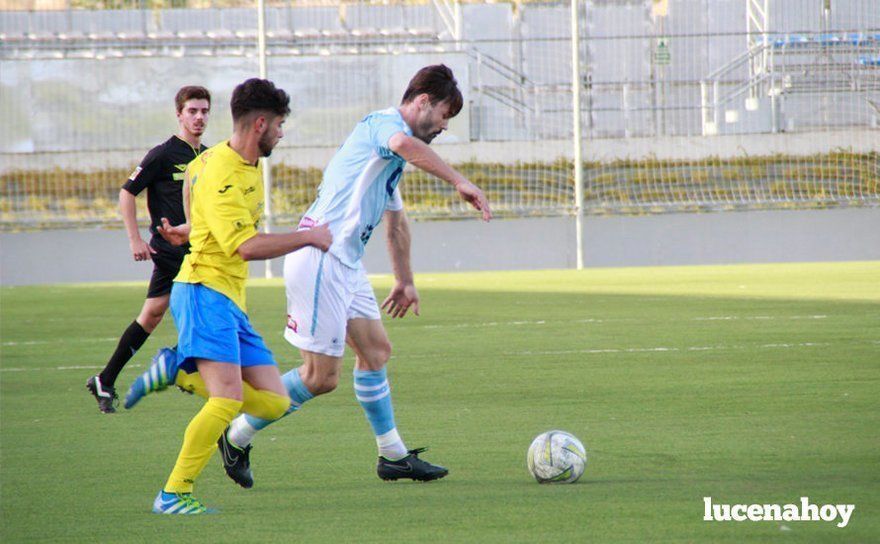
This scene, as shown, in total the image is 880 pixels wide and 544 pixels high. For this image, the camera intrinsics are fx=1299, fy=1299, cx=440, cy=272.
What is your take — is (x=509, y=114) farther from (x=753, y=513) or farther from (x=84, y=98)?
(x=753, y=513)

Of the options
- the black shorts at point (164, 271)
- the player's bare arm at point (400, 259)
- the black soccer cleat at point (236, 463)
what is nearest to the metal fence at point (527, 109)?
the black shorts at point (164, 271)

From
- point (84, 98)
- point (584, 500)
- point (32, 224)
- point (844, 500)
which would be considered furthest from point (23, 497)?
point (84, 98)

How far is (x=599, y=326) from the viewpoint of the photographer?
12461mm

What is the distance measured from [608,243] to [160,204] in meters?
15.5

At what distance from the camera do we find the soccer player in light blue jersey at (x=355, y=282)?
5.80 meters

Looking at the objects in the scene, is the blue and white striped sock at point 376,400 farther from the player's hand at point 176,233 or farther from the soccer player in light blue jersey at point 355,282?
the player's hand at point 176,233

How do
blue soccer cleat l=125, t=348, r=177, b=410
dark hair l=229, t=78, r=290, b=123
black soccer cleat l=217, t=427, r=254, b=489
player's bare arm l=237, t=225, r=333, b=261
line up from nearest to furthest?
player's bare arm l=237, t=225, r=333, b=261 < dark hair l=229, t=78, r=290, b=123 < blue soccer cleat l=125, t=348, r=177, b=410 < black soccer cleat l=217, t=427, r=254, b=489

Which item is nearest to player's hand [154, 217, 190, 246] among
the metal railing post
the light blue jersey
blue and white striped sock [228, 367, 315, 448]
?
the light blue jersey

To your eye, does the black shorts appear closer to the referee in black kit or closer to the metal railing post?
the referee in black kit

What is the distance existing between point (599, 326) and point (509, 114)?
533 inches

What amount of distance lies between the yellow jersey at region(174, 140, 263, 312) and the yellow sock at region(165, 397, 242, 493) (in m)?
0.46

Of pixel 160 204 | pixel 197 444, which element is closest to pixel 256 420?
pixel 197 444

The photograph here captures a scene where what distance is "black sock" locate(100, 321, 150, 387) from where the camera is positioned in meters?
8.24

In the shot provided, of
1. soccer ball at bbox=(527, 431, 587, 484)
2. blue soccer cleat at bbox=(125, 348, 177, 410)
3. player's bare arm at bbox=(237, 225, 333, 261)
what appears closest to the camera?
player's bare arm at bbox=(237, 225, 333, 261)
